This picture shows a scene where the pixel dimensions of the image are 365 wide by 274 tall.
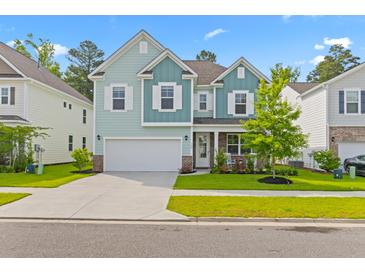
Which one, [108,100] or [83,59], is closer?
[108,100]

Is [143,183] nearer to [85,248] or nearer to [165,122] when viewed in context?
[165,122]

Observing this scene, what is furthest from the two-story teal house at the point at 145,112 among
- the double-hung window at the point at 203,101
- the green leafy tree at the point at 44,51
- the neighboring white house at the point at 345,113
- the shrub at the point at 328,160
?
the green leafy tree at the point at 44,51

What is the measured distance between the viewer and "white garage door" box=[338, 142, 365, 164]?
21.7 meters

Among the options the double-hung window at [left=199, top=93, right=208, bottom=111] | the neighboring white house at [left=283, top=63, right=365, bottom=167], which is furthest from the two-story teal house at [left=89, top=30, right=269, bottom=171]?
the neighboring white house at [left=283, top=63, right=365, bottom=167]

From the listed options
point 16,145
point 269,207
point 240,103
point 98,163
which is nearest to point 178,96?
point 240,103

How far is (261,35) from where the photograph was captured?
34.6ft

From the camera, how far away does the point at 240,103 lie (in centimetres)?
2248

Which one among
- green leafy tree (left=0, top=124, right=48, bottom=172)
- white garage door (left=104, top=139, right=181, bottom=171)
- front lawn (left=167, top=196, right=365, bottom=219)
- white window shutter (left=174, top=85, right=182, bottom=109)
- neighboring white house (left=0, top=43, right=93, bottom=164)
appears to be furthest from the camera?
neighboring white house (left=0, top=43, right=93, bottom=164)

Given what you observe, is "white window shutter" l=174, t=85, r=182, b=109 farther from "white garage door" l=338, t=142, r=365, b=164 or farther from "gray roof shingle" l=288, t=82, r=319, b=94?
"gray roof shingle" l=288, t=82, r=319, b=94

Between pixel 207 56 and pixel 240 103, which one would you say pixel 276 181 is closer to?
pixel 240 103

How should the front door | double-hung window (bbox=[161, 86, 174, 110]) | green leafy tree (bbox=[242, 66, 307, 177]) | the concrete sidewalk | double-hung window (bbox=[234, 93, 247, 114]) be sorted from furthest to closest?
1. the front door
2. double-hung window (bbox=[234, 93, 247, 114])
3. double-hung window (bbox=[161, 86, 174, 110])
4. green leafy tree (bbox=[242, 66, 307, 177])
5. the concrete sidewalk

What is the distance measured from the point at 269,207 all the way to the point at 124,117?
13001mm

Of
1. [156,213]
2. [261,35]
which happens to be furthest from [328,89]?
[156,213]

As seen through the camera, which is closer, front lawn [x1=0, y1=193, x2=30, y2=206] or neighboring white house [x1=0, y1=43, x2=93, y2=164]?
front lawn [x1=0, y1=193, x2=30, y2=206]
